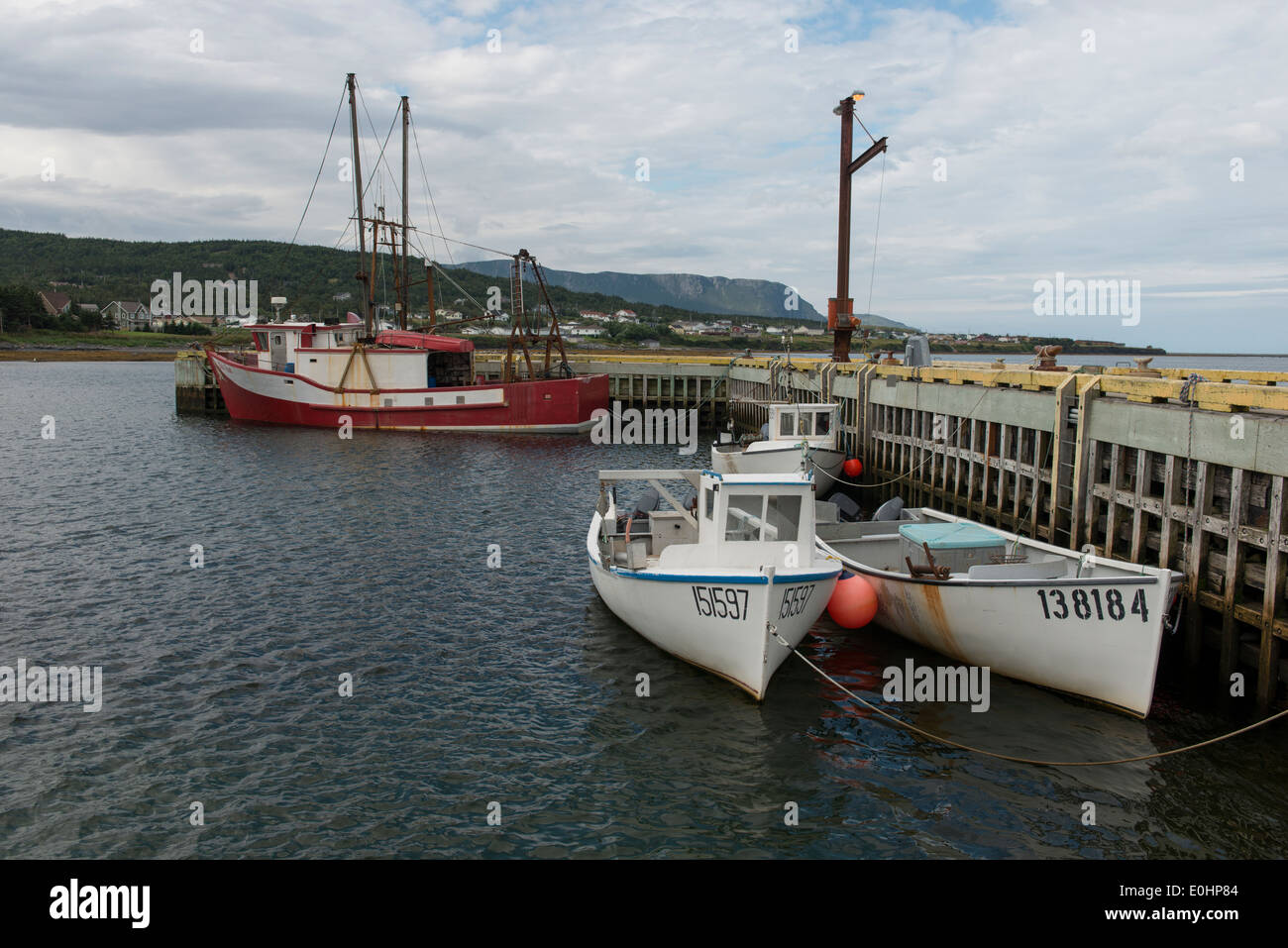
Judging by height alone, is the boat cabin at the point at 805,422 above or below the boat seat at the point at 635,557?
above

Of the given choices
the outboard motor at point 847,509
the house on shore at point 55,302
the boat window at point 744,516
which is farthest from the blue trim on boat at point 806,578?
the house on shore at point 55,302

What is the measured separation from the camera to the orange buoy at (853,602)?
51.8 ft

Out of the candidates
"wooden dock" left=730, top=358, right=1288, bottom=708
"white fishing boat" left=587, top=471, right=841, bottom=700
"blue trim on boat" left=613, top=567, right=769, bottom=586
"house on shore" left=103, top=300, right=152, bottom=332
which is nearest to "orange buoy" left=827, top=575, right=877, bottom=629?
"white fishing boat" left=587, top=471, right=841, bottom=700

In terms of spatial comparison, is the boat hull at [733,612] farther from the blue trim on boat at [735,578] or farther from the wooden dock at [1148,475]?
the wooden dock at [1148,475]

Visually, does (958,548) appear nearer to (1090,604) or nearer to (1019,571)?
(1019,571)

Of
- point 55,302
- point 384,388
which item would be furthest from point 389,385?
A: point 55,302

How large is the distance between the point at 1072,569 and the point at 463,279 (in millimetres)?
188773

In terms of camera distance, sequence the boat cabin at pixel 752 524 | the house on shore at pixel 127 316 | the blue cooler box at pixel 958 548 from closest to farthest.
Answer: the boat cabin at pixel 752 524, the blue cooler box at pixel 958 548, the house on shore at pixel 127 316

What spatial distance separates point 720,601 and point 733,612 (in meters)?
0.28

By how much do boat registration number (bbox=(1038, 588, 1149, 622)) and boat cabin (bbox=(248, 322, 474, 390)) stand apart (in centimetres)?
4320

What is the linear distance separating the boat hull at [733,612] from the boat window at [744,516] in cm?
103

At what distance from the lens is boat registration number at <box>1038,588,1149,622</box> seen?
39.9ft

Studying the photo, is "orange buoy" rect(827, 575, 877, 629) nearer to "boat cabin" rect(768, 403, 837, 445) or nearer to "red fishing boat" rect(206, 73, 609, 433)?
"boat cabin" rect(768, 403, 837, 445)
